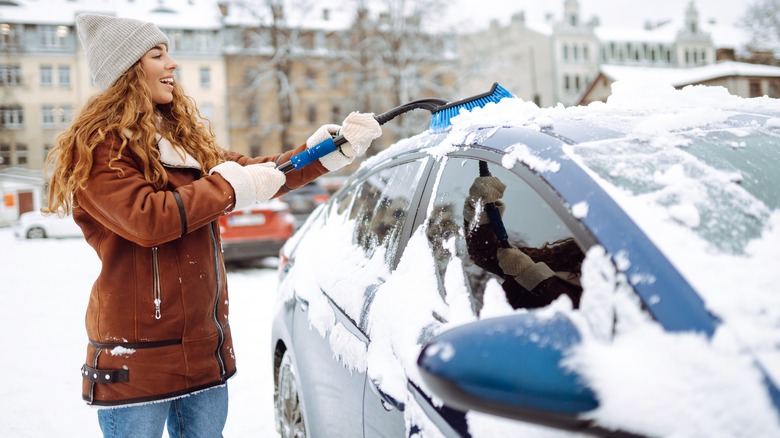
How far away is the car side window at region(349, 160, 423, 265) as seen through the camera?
1941 millimetres

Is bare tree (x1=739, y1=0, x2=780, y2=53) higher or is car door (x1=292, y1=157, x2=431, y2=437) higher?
bare tree (x1=739, y1=0, x2=780, y2=53)

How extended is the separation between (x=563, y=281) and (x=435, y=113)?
102 centimetres

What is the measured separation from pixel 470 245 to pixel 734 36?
215 feet

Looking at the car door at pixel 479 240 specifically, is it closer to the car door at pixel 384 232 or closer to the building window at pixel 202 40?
the car door at pixel 384 232

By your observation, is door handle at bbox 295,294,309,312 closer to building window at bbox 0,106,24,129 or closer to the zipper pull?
the zipper pull

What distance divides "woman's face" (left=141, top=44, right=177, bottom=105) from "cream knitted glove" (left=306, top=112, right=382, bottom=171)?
2.11 feet

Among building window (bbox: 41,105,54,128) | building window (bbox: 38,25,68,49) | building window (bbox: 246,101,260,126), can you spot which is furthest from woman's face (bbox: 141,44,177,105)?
building window (bbox: 38,25,68,49)

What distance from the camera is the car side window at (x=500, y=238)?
147cm

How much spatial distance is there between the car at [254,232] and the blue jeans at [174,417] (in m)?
6.11

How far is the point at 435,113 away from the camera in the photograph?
7.44ft

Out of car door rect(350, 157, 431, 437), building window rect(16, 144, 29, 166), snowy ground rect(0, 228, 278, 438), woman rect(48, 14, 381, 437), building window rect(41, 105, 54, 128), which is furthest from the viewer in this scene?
building window rect(41, 105, 54, 128)

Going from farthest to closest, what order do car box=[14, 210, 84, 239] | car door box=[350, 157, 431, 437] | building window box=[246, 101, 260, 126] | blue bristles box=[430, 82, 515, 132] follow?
building window box=[246, 101, 260, 126]
car box=[14, 210, 84, 239]
blue bristles box=[430, 82, 515, 132]
car door box=[350, 157, 431, 437]

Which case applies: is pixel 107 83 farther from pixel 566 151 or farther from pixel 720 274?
pixel 720 274

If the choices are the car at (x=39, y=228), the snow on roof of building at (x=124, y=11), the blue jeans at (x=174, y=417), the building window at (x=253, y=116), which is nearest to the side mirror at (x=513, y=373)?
the blue jeans at (x=174, y=417)
